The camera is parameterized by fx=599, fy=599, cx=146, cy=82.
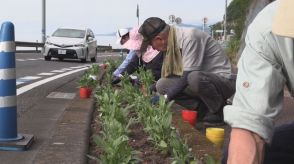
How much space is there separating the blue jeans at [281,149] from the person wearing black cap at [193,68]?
2964mm

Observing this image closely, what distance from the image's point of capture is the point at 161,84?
6.20 m

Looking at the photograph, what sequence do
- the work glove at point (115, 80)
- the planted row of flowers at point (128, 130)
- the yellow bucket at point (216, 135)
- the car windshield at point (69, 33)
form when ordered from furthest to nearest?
1. the car windshield at point (69, 33)
2. the work glove at point (115, 80)
3. the yellow bucket at point (216, 135)
4. the planted row of flowers at point (128, 130)

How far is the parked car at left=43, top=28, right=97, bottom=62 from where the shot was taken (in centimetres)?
2214

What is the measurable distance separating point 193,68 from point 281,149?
3.20 m

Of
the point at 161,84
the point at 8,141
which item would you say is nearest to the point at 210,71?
the point at 161,84

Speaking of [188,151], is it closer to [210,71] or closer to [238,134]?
[238,134]

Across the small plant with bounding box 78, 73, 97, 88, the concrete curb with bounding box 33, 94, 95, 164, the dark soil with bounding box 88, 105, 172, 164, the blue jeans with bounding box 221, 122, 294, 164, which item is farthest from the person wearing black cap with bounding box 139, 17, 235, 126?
the blue jeans with bounding box 221, 122, 294, 164

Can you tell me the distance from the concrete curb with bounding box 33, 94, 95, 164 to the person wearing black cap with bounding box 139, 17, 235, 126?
0.89 meters

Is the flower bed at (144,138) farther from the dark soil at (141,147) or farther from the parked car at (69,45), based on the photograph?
the parked car at (69,45)

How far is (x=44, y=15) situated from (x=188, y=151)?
1428 inches

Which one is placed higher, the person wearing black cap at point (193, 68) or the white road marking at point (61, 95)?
the person wearing black cap at point (193, 68)

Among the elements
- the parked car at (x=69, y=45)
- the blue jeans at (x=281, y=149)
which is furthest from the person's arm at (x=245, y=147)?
the parked car at (x=69, y=45)

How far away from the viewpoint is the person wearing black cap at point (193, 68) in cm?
537

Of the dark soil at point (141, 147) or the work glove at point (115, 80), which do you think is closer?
the dark soil at point (141, 147)
